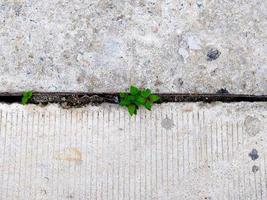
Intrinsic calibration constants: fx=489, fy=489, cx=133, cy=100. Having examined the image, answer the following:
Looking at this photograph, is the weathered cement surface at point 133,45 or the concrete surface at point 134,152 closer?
the concrete surface at point 134,152

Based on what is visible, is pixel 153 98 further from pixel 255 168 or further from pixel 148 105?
pixel 255 168

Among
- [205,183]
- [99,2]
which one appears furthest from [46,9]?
[205,183]

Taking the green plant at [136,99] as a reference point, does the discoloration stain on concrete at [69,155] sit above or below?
below

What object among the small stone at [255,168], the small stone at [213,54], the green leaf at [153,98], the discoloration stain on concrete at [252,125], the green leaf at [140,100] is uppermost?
the small stone at [213,54]

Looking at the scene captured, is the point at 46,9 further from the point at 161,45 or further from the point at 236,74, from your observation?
the point at 236,74

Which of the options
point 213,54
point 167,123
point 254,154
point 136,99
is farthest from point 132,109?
point 254,154

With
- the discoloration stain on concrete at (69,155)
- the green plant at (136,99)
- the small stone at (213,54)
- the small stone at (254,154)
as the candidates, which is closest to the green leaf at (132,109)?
the green plant at (136,99)

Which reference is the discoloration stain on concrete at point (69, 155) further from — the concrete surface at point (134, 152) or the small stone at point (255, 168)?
the small stone at point (255, 168)
